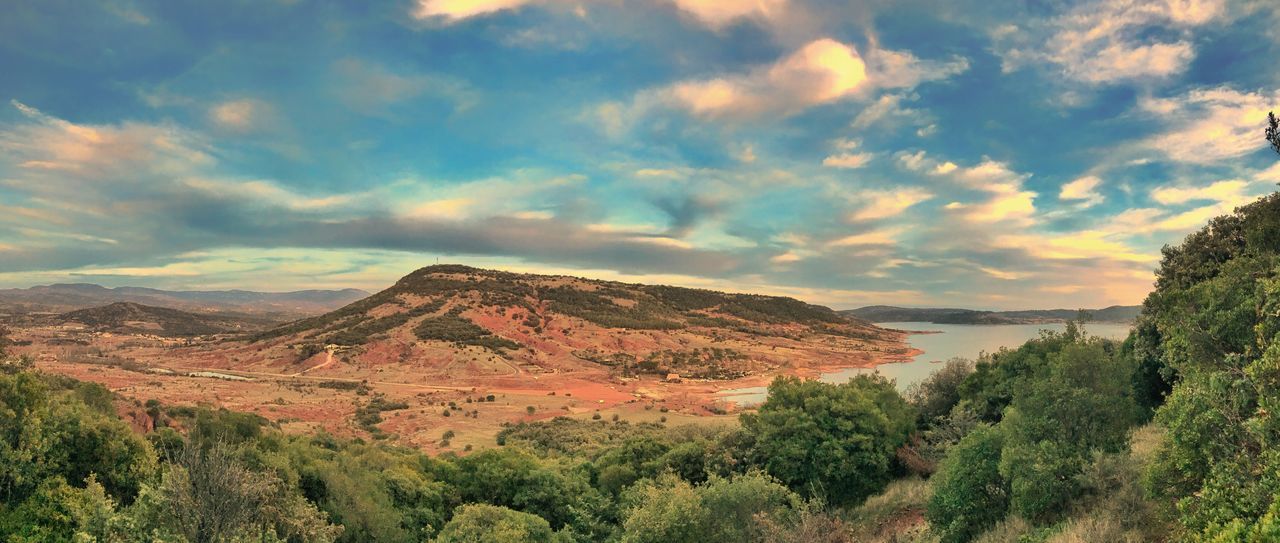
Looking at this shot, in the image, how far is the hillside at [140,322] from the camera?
452 ft

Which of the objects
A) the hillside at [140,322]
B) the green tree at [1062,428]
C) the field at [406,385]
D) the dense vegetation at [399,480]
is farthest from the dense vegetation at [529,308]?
the green tree at [1062,428]

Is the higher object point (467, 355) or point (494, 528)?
point (494, 528)

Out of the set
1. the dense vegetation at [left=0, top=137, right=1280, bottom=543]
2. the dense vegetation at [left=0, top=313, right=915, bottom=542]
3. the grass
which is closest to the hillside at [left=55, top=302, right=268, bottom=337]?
the dense vegetation at [left=0, top=137, right=1280, bottom=543]

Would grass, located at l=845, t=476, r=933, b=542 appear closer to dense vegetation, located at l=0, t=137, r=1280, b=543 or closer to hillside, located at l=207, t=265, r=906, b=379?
dense vegetation, located at l=0, t=137, r=1280, b=543

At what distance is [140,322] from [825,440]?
184530mm

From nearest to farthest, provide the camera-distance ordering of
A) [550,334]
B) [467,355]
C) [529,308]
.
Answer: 1. [467,355]
2. [550,334]
3. [529,308]

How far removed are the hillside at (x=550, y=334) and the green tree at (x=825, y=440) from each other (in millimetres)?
55259

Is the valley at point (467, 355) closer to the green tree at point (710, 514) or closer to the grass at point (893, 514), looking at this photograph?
the grass at point (893, 514)

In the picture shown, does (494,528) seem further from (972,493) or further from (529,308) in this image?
(529,308)

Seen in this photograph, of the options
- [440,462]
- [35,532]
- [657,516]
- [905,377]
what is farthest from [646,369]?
[35,532]

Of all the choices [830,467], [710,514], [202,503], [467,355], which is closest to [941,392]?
[830,467]

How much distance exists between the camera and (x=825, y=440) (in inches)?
1012

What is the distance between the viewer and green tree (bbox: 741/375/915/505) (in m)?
25.3

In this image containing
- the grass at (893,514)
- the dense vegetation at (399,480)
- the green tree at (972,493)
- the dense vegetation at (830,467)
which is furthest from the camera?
the grass at (893,514)
